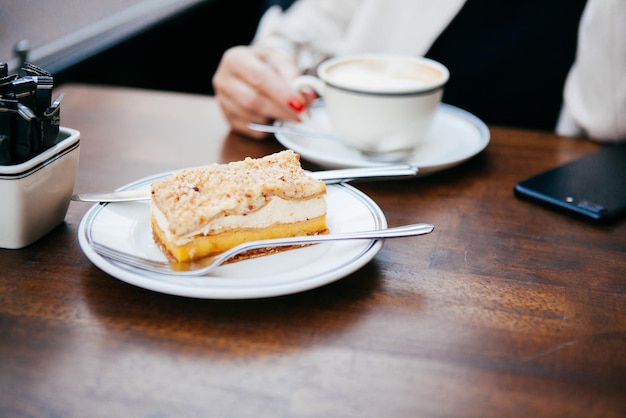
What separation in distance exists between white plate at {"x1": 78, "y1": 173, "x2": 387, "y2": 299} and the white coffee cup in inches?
8.0

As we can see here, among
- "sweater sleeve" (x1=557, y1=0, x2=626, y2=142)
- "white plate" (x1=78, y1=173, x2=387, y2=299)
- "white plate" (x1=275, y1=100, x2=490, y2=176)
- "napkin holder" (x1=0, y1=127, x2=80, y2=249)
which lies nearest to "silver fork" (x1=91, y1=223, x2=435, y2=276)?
"white plate" (x1=78, y1=173, x2=387, y2=299)

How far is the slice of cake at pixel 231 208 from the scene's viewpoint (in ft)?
2.00

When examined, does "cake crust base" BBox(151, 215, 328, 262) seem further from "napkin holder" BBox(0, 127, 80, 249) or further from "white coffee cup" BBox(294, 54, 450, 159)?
"white coffee cup" BBox(294, 54, 450, 159)

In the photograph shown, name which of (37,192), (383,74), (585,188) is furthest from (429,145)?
(37,192)

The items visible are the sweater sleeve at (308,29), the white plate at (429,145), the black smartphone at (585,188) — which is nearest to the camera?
the black smartphone at (585,188)

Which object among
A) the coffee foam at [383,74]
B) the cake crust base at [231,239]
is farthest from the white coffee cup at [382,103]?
the cake crust base at [231,239]

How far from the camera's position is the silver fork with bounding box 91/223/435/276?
58 centimetres

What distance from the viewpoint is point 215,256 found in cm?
63

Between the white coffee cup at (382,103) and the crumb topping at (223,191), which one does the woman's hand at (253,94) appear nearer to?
the white coffee cup at (382,103)

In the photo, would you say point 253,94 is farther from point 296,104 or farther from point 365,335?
point 365,335

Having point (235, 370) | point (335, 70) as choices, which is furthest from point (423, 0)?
point (235, 370)

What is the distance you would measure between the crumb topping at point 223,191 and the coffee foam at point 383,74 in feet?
1.07

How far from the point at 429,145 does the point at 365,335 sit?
0.56m

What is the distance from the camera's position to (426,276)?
66cm
